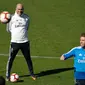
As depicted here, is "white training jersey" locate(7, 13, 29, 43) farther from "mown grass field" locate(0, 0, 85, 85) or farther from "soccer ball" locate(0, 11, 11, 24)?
"mown grass field" locate(0, 0, 85, 85)

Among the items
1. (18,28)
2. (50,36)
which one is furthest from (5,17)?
(50,36)

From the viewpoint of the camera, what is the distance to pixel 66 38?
55.1 feet

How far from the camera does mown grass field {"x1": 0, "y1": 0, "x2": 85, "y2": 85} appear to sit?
13026 millimetres

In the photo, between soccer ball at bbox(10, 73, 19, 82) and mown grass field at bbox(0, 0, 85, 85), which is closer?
soccer ball at bbox(10, 73, 19, 82)

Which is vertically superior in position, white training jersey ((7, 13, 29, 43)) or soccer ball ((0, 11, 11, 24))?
soccer ball ((0, 11, 11, 24))

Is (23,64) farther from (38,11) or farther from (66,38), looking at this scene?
(38,11)

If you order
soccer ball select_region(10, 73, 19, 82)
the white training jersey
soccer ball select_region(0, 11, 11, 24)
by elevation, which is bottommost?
soccer ball select_region(10, 73, 19, 82)

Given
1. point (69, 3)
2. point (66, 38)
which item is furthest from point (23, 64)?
point (69, 3)

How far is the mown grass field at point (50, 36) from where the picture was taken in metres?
13.0

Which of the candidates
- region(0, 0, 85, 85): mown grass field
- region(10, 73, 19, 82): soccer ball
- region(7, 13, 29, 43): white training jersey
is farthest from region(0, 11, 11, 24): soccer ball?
region(0, 0, 85, 85): mown grass field

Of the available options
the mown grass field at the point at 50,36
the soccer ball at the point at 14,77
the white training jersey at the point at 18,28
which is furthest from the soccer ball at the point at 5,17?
the mown grass field at the point at 50,36

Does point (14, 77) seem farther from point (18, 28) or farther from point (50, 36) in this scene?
point (50, 36)

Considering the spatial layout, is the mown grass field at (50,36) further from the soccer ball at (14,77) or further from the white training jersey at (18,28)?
the white training jersey at (18,28)

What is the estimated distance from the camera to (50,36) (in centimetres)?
1689
